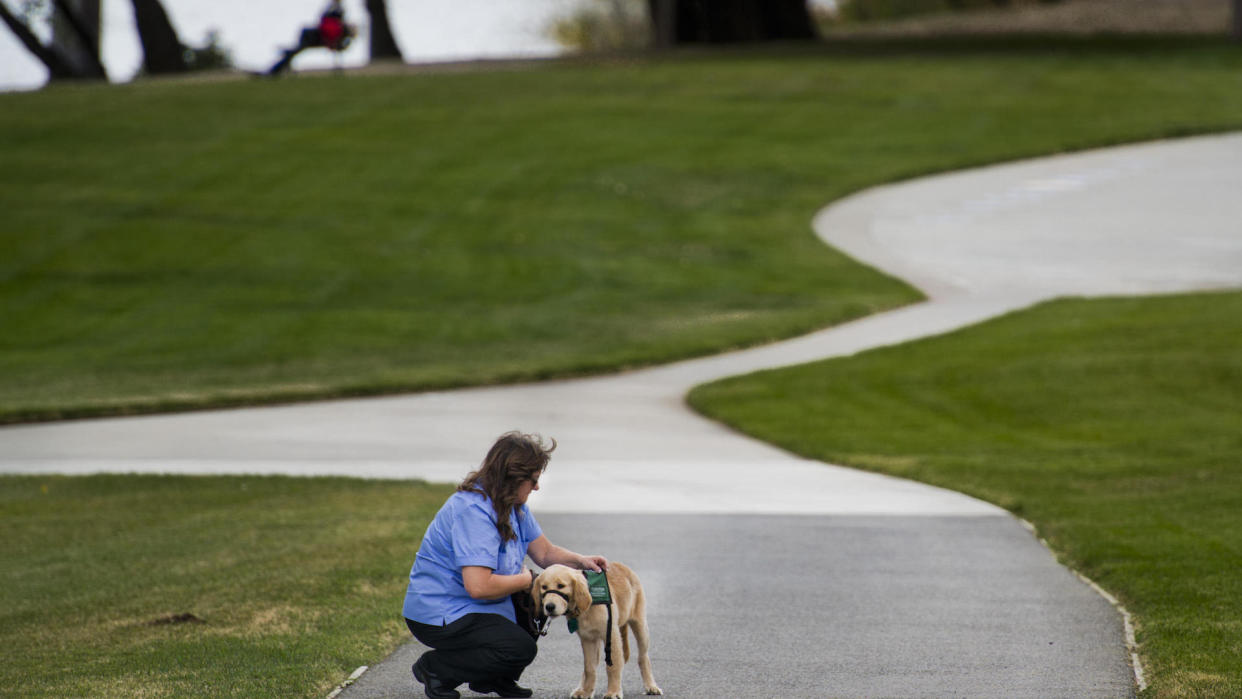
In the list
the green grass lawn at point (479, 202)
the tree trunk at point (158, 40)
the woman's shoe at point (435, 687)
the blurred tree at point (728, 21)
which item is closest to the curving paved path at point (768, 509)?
the woman's shoe at point (435, 687)

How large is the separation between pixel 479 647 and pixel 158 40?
51891 millimetres

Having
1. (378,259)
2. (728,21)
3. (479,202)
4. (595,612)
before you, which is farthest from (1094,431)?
(728,21)

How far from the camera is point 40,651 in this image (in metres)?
7.54

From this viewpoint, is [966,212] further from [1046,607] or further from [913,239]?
[1046,607]

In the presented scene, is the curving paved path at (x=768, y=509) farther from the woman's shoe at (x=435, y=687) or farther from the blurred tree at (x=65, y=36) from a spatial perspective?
the blurred tree at (x=65, y=36)

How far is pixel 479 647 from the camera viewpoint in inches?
247

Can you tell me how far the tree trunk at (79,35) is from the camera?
5459cm

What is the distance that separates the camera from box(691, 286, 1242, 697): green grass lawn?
8.48 metres

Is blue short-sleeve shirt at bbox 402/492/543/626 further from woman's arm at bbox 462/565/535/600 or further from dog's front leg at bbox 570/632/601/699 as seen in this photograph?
dog's front leg at bbox 570/632/601/699

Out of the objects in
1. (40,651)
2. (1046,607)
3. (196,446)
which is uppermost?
(40,651)

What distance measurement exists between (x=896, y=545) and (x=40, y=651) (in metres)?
5.54

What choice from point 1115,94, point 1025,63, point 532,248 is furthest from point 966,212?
point 1025,63

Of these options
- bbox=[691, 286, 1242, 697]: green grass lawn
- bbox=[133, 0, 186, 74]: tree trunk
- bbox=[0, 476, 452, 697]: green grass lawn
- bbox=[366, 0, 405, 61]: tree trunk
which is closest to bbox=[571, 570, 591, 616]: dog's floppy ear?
bbox=[0, 476, 452, 697]: green grass lawn

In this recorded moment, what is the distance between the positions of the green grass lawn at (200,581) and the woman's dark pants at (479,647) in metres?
0.69
